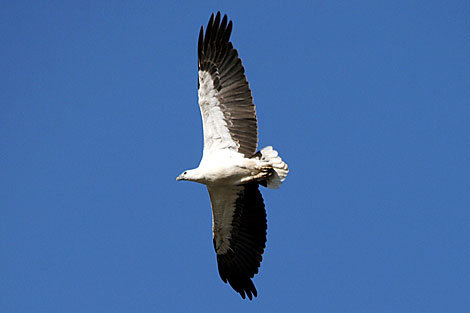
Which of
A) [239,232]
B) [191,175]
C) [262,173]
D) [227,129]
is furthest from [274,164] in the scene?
[239,232]

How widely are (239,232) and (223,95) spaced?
2.72 meters

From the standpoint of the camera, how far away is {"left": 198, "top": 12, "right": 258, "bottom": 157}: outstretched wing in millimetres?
12945

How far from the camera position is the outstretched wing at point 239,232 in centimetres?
1363

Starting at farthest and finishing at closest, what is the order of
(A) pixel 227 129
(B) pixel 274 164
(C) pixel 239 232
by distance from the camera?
(C) pixel 239 232
(A) pixel 227 129
(B) pixel 274 164

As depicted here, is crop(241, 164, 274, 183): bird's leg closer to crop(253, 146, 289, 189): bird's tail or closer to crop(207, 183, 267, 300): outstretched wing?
crop(253, 146, 289, 189): bird's tail

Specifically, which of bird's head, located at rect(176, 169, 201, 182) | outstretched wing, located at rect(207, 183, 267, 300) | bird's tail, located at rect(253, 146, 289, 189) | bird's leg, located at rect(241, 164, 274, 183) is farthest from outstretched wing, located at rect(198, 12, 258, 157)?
outstretched wing, located at rect(207, 183, 267, 300)

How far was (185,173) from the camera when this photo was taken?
13.0 metres

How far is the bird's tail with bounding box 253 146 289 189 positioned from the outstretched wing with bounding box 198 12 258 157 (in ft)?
0.63

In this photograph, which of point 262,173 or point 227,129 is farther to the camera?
point 227,129

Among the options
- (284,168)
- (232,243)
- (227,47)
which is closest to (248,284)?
(232,243)

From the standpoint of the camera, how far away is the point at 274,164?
13.0m

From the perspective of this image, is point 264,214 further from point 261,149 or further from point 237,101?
point 237,101

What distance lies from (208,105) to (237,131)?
0.69m

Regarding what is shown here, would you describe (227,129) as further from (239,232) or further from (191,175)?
(239,232)
